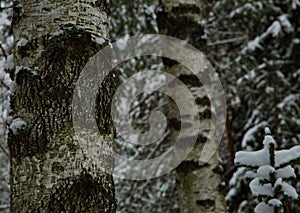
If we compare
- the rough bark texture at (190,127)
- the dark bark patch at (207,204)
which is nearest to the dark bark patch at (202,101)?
the rough bark texture at (190,127)

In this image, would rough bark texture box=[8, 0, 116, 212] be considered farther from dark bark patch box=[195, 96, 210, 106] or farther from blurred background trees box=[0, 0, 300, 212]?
blurred background trees box=[0, 0, 300, 212]

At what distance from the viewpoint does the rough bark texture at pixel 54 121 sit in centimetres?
114

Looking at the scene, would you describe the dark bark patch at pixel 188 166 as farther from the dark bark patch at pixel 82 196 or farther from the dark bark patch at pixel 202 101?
the dark bark patch at pixel 82 196

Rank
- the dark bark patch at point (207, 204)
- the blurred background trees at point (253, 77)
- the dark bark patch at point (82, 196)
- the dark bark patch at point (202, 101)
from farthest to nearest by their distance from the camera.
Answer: the blurred background trees at point (253, 77)
the dark bark patch at point (202, 101)
the dark bark patch at point (207, 204)
the dark bark patch at point (82, 196)

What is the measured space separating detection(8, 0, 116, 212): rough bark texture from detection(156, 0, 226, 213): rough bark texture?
1408 mm

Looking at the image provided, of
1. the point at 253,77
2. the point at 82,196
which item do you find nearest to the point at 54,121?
the point at 82,196

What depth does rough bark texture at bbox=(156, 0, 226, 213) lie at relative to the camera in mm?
2570

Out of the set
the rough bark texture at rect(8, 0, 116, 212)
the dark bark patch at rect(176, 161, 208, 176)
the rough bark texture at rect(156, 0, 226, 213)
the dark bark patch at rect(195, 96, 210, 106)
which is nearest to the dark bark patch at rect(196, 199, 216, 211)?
the rough bark texture at rect(156, 0, 226, 213)

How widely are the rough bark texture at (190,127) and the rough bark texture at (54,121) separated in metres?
1.41

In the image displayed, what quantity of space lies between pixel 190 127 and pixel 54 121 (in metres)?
1.57

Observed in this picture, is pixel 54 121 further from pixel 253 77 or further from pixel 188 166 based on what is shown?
pixel 253 77

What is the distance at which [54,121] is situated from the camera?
1.17 m

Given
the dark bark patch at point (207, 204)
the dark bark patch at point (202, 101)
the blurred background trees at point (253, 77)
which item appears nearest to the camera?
the dark bark patch at point (207, 204)

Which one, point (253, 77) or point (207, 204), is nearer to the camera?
point (207, 204)
